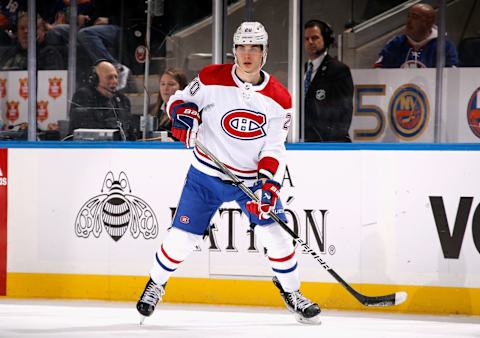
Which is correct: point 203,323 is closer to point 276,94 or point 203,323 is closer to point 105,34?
point 276,94

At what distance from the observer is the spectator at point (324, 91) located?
4.55 m

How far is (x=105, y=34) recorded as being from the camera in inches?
190

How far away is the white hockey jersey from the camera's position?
12.6ft

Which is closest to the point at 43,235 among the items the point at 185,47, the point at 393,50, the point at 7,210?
the point at 7,210

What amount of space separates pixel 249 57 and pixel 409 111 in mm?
1051

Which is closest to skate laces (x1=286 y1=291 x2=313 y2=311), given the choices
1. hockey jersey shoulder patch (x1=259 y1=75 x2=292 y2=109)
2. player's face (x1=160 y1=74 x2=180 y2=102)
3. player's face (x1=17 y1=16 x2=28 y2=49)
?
hockey jersey shoulder patch (x1=259 y1=75 x2=292 y2=109)

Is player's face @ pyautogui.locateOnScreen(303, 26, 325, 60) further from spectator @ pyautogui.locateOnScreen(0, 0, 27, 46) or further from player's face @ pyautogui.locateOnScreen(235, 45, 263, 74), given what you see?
spectator @ pyautogui.locateOnScreen(0, 0, 27, 46)

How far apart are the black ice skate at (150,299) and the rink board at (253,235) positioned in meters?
0.69

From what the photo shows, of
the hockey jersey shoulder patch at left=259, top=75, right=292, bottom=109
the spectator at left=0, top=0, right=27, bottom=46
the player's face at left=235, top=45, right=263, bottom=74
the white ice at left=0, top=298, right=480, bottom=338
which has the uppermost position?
the spectator at left=0, top=0, right=27, bottom=46

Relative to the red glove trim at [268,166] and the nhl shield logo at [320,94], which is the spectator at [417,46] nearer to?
the nhl shield logo at [320,94]

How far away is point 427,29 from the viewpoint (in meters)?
4.42

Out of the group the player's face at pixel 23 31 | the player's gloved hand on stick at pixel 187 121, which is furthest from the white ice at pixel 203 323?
the player's face at pixel 23 31

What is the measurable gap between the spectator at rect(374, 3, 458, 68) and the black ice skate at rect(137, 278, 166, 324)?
1.51m

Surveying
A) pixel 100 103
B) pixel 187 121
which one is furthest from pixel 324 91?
pixel 100 103
